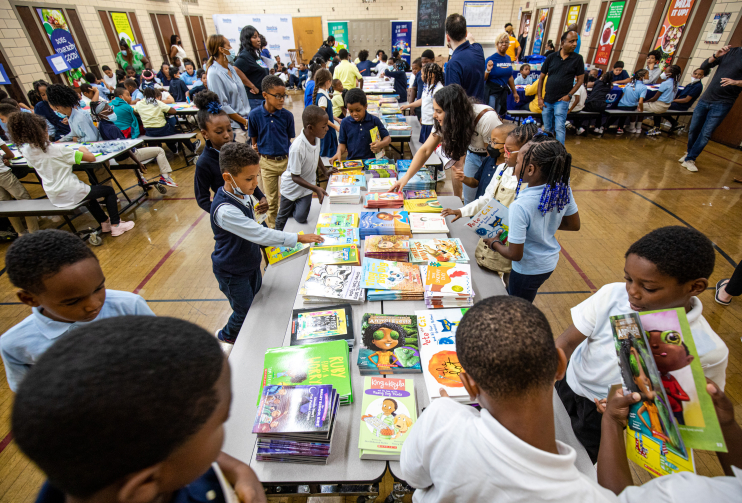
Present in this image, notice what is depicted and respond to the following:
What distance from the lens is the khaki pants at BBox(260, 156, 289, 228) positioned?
3462 millimetres

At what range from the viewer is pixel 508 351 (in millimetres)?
731

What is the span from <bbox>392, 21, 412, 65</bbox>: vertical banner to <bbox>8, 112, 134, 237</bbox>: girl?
43.6 feet

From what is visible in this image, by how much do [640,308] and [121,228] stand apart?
4.93m

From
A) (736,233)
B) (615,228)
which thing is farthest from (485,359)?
(736,233)

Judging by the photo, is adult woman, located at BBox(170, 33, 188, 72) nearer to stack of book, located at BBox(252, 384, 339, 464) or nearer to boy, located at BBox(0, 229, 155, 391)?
boy, located at BBox(0, 229, 155, 391)

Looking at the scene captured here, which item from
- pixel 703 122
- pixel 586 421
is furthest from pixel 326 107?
pixel 703 122

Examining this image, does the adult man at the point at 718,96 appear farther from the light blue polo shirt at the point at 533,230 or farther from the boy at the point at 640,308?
the boy at the point at 640,308

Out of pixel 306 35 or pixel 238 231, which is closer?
pixel 238 231

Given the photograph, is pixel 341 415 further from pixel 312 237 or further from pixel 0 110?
pixel 0 110

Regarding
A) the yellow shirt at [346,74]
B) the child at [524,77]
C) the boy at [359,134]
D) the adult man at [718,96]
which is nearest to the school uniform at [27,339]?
the boy at [359,134]

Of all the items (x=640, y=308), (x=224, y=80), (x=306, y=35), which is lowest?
(x=640, y=308)

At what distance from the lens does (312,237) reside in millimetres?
2004

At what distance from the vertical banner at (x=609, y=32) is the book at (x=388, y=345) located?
11354mm

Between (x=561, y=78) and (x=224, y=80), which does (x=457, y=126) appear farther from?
(x=561, y=78)
